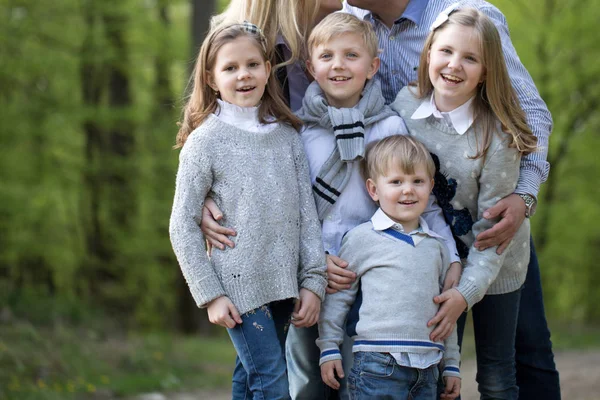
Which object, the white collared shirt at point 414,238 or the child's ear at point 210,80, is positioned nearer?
the white collared shirt at point 414,238

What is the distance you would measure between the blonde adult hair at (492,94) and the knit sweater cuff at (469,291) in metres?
0.47

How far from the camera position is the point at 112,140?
11.2m

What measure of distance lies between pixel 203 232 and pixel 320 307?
524 millimetres

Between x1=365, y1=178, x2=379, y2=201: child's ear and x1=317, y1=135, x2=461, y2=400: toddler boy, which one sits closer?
x1=317, y1=135, x2=461, y2=400: toddler boy

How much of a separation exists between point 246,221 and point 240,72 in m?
0.55

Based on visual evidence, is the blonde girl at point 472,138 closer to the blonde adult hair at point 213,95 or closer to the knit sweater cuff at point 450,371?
the knit sweater cuff at point 450,371

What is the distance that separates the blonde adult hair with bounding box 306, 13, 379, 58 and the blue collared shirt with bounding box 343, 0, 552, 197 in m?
0.17

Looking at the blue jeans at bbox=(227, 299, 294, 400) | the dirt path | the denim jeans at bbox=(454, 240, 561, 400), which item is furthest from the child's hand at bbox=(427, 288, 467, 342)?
the dirt path

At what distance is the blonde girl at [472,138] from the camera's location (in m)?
2.76

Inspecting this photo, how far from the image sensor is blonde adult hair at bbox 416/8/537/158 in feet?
9.05

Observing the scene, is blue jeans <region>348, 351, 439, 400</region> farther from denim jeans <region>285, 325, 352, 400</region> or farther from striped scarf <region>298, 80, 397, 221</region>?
striped scarf <region>298, 80, 397, 221</region>

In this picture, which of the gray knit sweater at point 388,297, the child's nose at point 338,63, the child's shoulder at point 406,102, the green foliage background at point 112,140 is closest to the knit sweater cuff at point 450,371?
the gray knit sweater at point 388,297

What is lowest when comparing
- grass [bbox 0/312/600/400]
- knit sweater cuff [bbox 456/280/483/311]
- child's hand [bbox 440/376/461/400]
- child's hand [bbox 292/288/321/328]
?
grass [bbox 0/312/600/400]

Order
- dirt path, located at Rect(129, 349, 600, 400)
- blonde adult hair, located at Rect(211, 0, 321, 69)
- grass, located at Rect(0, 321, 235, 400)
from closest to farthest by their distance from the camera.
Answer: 1. blonde adult hair, located at Rect(211, 0, 321, 69)
2. dirt path, located at Rect(129, 349, 600, 400)
3. grass, located at Rect(0, 321, 235, 400)
